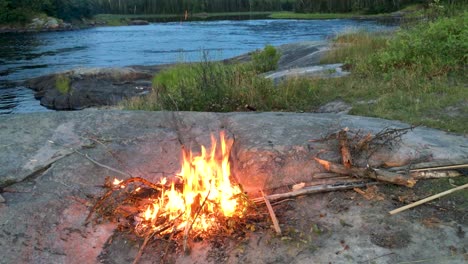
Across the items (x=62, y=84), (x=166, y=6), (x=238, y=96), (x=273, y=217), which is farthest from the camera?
(x=166, y=6)

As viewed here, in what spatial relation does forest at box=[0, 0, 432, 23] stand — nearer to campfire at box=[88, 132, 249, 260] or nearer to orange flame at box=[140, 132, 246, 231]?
campfire at box=[88, 132, 249, 260]

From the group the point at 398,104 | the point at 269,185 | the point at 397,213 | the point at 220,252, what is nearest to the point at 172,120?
the point at 269,185

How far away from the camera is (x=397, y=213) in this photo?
4.04 m

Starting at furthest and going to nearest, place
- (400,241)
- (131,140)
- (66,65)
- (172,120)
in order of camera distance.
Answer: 1. (66,65)
2. (172,120)
3. (131,140)
4. (400,241)

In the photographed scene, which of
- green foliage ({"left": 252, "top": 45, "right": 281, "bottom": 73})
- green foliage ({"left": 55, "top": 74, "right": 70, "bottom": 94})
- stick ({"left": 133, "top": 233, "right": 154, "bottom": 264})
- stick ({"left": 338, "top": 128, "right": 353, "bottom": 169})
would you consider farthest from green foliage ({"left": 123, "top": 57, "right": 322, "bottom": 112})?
green foliage ({"left": 55, "top": 74, "right": 70, "bottom": 94})

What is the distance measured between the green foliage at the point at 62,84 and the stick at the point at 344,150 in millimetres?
17969

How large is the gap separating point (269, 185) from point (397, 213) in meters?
1.26

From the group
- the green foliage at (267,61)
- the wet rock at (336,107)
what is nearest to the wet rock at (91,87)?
the green foliage at (267,61)

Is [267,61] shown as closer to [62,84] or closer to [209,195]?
[209,195]

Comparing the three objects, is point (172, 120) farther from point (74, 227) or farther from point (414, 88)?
point (414, 88)

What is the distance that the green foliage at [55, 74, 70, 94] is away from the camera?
2105 cm

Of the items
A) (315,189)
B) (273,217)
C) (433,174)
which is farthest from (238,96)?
(273,217)

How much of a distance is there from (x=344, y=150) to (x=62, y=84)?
1907 cm

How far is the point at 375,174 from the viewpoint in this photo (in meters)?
4.46
